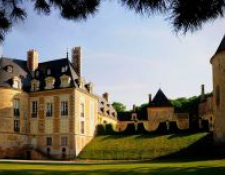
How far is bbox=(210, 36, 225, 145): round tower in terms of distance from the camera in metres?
30.9

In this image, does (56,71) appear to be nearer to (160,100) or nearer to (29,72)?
(29,72)

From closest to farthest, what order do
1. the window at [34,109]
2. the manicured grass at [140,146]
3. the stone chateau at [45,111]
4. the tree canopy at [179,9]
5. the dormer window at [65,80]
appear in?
the tree canopy at [179,9] < the manicured grass at [140,146] < the stone chateau at [45,111] < the dormer window at [65,80] < the window at [34,109]

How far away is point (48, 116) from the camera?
4122cm

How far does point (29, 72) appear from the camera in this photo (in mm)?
44750

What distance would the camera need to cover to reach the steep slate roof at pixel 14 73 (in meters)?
40.6

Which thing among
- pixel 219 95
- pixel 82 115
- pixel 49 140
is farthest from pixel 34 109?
pixel 219 95

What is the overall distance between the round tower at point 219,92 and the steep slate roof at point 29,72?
1472 centimetres

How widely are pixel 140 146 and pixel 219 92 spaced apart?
9.68 metres

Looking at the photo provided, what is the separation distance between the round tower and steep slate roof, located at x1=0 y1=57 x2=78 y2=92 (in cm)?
1472

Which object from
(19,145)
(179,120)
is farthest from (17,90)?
(179,120)

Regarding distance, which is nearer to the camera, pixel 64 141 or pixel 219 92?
pixel 219 92

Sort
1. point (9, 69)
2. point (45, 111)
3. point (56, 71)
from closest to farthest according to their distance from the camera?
point (45, 111) → point (9, 69) → point (56, 71)

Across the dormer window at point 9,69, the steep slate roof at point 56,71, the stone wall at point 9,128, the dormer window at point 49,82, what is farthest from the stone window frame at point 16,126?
the dormer window at point 9,69

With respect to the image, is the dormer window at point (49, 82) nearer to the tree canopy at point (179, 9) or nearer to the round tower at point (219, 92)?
the round tower at point (219, 92)
